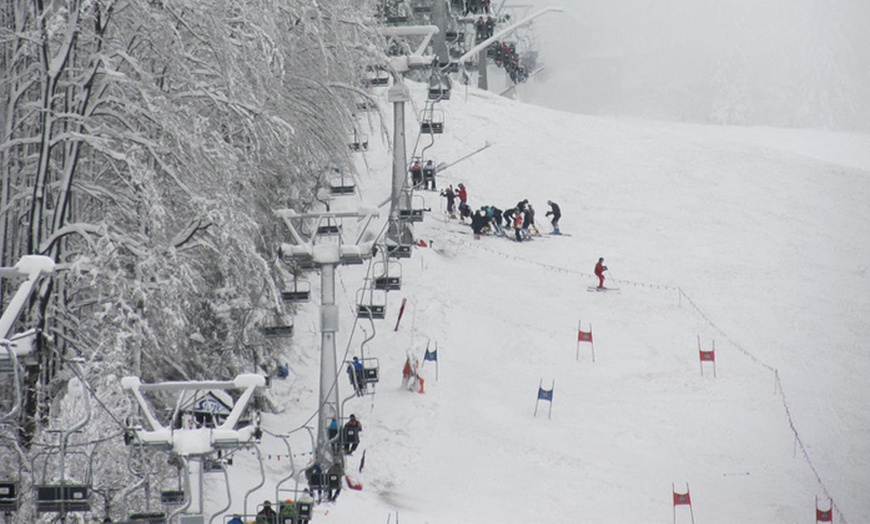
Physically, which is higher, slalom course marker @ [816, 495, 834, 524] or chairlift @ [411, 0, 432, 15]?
chairlift @ [411, 0, 432, 15]

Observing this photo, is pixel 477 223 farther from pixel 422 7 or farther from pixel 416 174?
pixel 422 7

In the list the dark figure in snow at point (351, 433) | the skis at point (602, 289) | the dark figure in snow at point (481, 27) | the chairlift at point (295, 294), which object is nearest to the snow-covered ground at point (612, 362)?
the skis at point (602, 289)

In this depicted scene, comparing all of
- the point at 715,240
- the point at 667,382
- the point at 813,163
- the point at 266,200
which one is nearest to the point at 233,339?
the point at 266,200

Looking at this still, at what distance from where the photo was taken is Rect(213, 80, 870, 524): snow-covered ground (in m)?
24.1

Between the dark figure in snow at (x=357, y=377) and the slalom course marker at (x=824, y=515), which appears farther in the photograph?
the dark figure in snow at (x=357, y=377)

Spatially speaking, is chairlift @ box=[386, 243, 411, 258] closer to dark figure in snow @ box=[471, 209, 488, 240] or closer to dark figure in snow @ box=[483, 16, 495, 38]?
dark figure in snow @ box=[471, 209, 488, 240]

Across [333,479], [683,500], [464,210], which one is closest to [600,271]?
[464,210]

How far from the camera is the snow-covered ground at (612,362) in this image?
79.1 feet

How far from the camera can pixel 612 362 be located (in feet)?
97.9

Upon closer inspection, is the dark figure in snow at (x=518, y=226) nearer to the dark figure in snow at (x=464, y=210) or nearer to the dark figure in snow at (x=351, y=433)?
the dark figure in snow at (x=464, y=210)

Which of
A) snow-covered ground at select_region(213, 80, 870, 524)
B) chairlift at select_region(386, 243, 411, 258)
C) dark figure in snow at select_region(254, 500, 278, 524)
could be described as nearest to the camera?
dark figure in snow at select_region(254, 500, 278, 524)

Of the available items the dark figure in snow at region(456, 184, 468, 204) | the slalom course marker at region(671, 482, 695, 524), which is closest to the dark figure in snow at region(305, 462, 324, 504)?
the slalom course marker at region(671, 482, 695, 524)

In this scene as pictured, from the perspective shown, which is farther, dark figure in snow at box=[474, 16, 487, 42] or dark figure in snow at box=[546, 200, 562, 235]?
dark figure in snow at box=[474, 16, 487, 42]

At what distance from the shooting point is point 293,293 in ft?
89.6
